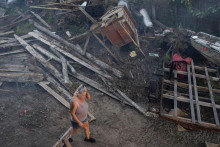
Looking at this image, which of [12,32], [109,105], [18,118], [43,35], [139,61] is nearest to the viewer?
[18,118]

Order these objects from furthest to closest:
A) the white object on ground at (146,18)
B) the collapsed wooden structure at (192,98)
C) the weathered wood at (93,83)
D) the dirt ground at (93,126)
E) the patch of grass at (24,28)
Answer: the patch of grass at (24,28) → the white object on ground at (146,18) → the weathered wood at (93,83) → the collapsed wooden structure at (192,98) → the dirt ground at (93,126)

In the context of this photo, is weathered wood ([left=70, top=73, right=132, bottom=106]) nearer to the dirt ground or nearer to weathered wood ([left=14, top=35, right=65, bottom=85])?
the dirt ground

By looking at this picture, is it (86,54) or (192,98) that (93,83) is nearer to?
(86,54)

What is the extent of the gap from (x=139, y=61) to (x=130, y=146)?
3.96m

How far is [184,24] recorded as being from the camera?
380 inches

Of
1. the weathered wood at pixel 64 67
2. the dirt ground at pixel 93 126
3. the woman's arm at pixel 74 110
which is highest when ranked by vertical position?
the woman's arm at pixel 74 110

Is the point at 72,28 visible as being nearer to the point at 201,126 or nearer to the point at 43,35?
the point at 43,35

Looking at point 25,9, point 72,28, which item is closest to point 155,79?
point 72,28

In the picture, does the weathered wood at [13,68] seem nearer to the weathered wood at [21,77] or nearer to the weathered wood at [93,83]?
the weathered wood at [21,77]

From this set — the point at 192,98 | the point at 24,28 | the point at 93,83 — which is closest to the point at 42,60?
the point at 93,83

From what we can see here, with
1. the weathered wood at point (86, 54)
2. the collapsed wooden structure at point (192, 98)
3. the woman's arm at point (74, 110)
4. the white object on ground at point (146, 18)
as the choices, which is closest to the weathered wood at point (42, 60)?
the weathered wood at point (86, 54)

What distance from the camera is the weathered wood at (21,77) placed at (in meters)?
6.84

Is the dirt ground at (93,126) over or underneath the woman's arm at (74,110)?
underneath

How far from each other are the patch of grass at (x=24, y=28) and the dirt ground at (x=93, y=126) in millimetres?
5038
